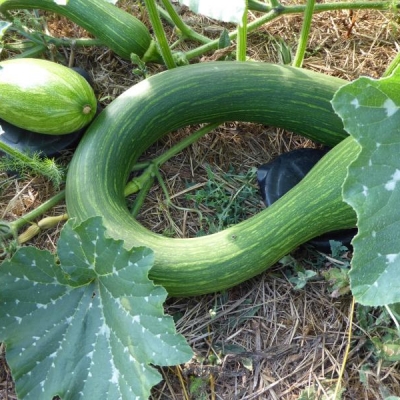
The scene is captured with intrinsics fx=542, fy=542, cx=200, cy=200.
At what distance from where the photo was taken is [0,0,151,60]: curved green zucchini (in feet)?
7.55

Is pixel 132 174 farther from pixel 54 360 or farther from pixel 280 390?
pixel 280 390

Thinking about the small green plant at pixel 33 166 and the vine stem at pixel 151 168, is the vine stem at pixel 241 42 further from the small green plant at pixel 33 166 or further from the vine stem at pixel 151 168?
the small green plant at pixel 33 166

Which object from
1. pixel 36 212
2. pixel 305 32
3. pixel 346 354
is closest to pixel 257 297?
pixel 346 354

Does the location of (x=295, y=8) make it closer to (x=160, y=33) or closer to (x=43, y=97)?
(x=160, y=33)

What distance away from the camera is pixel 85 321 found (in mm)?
1819

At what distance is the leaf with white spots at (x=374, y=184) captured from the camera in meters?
1.49

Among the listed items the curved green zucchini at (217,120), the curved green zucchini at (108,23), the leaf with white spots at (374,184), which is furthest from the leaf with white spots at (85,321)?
the curved green zucchini at (108,23)

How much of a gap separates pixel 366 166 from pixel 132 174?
1.12 m

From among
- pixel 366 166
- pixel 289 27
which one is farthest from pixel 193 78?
pixel 366 166

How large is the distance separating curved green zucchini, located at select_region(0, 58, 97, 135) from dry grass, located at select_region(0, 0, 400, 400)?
12.2 inches

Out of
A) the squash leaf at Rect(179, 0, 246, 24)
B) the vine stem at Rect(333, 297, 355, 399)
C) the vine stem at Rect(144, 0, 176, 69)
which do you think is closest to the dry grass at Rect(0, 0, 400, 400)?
the vine stem at Rect(333, 297, 355, 399)

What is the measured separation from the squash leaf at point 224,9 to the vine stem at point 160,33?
0.42 meters

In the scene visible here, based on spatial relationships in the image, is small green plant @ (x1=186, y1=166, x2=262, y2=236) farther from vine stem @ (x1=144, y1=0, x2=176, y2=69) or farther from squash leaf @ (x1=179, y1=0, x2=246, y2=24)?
squash leaf @ (x1=179, y1=0, x2=246, y2=24)

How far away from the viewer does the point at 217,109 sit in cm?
215
